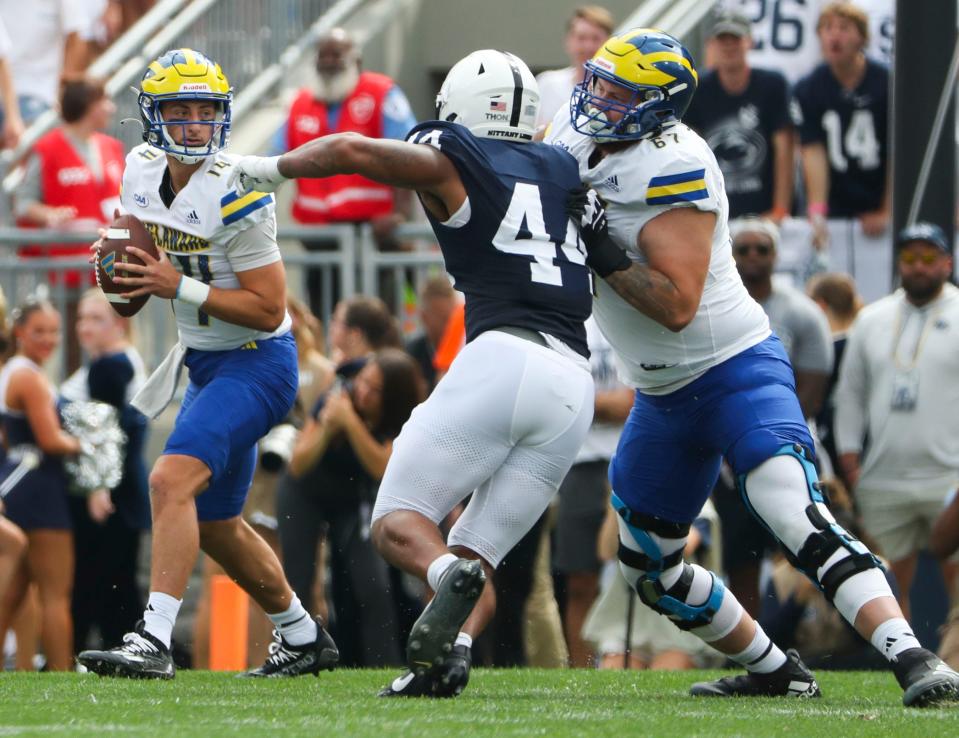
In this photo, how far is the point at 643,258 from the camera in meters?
5.98

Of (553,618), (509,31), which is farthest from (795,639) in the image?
(509,31)

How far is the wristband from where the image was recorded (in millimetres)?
6305

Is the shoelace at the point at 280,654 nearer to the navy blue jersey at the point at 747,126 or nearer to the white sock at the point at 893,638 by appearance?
the white sock at the point at 893,638

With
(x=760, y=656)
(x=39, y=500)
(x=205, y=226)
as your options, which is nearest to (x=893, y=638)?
(x=760, y=656)

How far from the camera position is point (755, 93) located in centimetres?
1035

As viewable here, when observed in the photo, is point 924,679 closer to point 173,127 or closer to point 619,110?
point 619,110

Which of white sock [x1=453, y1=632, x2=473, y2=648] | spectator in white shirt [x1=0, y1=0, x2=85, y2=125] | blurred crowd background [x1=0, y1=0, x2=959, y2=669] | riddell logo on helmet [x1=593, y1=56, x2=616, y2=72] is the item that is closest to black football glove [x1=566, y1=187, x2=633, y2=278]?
riddell logo on helmet [x1=593, y1=56, x2=616, y2=72]

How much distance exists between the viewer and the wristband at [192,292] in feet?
20.7

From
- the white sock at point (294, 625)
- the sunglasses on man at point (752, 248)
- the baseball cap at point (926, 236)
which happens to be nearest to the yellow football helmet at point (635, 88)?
the white sock at point (294, 625)

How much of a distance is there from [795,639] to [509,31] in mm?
6053

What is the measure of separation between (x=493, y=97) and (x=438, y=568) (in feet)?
4.62

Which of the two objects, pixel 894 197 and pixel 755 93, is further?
pixel 755 93

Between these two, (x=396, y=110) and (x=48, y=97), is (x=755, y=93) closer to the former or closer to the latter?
(x=396, y=110)

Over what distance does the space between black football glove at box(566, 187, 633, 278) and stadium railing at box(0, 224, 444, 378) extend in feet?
14.4
